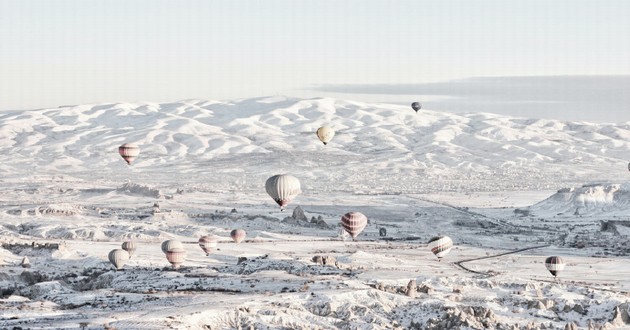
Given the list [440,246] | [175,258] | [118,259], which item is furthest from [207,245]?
[440,246]

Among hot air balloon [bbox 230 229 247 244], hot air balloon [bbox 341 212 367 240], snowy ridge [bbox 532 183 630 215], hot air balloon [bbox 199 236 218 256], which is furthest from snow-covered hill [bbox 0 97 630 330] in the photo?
hot air balloon [bbox 341 212 367 240]

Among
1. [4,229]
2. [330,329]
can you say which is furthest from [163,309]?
[4,229]

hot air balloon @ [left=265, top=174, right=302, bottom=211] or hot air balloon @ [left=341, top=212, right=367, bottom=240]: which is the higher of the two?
hot air balloon @ [left=265, top=174, right=302, bottom=211]

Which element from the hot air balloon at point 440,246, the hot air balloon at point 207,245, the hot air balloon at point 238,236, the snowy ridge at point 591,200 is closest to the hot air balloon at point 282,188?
the hot air balloon at point 207,245

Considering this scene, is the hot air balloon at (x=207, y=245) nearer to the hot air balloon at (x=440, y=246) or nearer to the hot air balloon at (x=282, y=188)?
the hot air balloon at (x=282, y=188)

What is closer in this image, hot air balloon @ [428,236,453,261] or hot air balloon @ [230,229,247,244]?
hot air balloon @ [428,236,453,261]

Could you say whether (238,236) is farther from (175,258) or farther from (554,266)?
(554,266)

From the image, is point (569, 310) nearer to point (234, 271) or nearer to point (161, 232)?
point (234, 271)

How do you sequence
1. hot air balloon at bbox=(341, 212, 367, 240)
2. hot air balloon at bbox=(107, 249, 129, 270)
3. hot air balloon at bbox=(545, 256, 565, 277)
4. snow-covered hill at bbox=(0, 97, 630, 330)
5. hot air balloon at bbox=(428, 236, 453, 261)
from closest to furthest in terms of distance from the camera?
1. snow-covered hill at bbox=(0, 97, 630, 330)
2. hot air balloon at bbox=(545, 256, 565, 277)
3. hot air balloon at bbox=(107, 249, 129, 270)
4. hot air balloon at bbox=(341, 212, 367, 240)
5. hot air balloon at bbox=(428, 236, 453, 261)

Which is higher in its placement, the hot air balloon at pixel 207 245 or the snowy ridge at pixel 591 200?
the hot air balloon at pixel 207 245

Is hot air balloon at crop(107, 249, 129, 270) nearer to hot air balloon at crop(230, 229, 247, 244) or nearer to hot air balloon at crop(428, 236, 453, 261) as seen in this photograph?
hot air balloon at crop(230, 229, 247, 244)

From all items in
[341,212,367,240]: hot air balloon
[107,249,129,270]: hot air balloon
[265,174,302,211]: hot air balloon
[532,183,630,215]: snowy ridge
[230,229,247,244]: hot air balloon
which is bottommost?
[532,183,630,215]: snowy ridge
